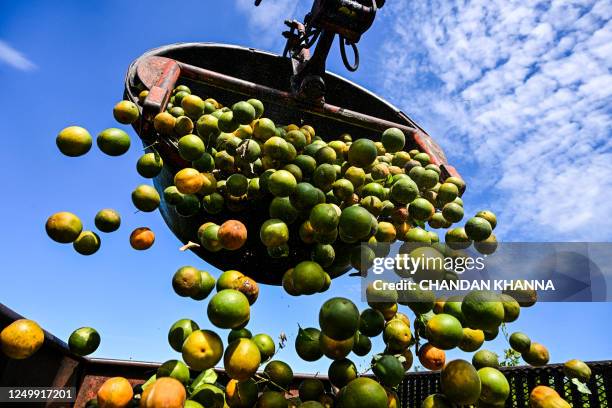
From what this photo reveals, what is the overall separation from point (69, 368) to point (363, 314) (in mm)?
1826

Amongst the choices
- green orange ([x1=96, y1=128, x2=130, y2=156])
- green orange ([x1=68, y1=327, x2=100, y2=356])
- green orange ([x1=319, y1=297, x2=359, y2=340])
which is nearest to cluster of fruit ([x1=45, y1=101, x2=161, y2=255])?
green orange ([x1=96, y1=128, x2=130, y2=156])

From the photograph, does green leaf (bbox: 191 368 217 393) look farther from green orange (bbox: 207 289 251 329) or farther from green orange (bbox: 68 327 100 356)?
green orange (bbox: 68 327 100 356)

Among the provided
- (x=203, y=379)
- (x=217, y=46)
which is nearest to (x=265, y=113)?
(x=217, y=46)

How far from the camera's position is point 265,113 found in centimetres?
312

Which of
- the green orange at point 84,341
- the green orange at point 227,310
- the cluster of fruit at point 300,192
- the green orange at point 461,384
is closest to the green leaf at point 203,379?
the green orange at point 227,310

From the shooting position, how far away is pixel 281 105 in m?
2.90

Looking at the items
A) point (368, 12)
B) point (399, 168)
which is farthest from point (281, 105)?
point (399, 168)

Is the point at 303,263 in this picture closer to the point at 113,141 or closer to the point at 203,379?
the point at 203,379

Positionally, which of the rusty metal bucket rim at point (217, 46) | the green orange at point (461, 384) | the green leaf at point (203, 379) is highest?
the rusty metal bucket rim at point (217, 46)

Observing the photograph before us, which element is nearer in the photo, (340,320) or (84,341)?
(340,320)

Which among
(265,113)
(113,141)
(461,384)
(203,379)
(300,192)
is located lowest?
(203,379)

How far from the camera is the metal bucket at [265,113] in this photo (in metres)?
2.10

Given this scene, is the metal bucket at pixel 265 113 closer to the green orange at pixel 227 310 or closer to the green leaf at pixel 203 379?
the green orange at pixel 227 310

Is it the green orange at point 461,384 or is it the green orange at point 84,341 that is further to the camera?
the green orange at point 84,341
